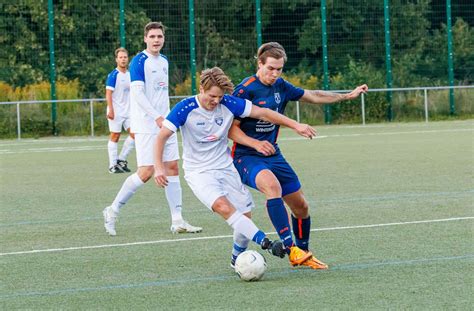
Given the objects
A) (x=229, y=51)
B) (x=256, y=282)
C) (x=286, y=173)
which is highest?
(x=229, y=51)

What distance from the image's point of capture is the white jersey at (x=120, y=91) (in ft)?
58.3

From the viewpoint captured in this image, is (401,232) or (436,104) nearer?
(401,232)

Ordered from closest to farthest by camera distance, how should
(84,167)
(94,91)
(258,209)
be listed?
(258,209), (84,167), (94,91)

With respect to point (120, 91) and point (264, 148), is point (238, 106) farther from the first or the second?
point (120, 91)

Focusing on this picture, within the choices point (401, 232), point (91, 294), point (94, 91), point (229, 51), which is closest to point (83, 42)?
point (94, 91)

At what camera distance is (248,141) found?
7.79m

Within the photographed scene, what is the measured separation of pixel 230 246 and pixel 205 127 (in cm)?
134

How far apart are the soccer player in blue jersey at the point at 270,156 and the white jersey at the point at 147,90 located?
223cm

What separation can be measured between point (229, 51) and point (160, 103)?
22.2 m

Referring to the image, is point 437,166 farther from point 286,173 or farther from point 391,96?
point 391,96

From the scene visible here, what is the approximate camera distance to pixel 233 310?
20.1ft

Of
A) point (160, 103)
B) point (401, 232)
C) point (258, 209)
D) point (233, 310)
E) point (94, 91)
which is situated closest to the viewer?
point (233, 310)

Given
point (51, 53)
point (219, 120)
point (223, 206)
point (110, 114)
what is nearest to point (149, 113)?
point (219, 120)

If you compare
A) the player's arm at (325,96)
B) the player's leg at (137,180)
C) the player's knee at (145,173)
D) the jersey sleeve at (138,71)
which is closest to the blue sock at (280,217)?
the player's arm at (325,96)
